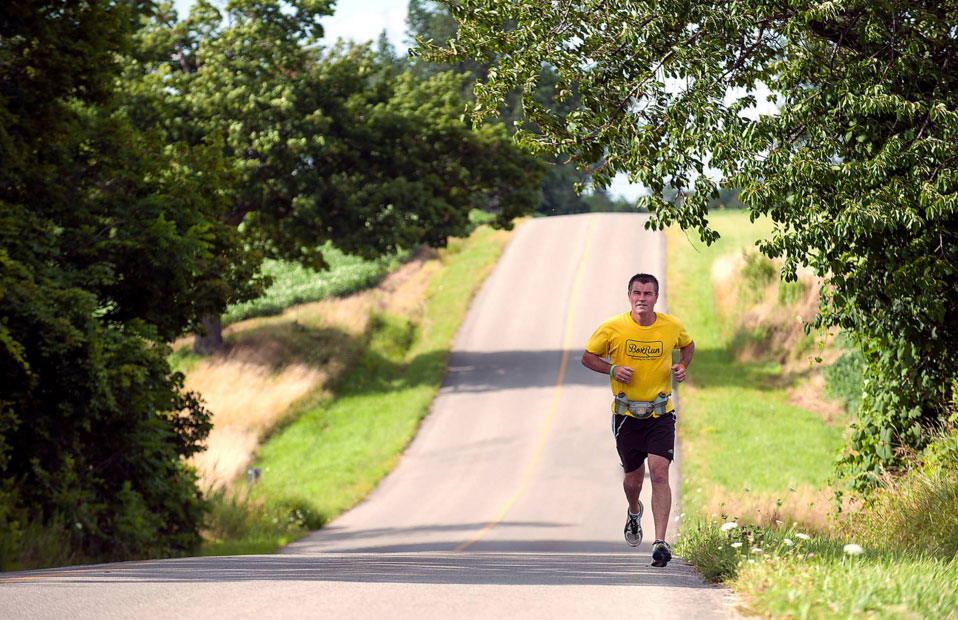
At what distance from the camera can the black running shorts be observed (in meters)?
8.14

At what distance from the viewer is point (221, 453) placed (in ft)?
85.7

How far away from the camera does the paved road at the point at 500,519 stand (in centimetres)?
626

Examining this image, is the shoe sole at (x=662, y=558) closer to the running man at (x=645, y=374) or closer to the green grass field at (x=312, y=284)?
the running man at (x=645, y=374)

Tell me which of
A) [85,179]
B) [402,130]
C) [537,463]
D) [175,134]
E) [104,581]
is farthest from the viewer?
[402,130]

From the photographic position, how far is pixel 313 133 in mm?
32062

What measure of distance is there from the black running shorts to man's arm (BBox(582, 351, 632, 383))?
413 mm

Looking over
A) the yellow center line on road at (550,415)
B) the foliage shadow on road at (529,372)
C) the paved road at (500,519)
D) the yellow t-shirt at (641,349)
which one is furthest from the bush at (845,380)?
the yellow t-shirt at (641,349)

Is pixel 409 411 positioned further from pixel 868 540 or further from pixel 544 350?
pixel 868 540

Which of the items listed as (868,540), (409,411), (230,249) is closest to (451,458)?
(409,411)

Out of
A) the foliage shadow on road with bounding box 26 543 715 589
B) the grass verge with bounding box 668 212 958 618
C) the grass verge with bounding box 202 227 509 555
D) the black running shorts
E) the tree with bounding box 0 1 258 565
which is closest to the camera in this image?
the grass verge with bounding box 668 212 958 618

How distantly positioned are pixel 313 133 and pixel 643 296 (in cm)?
2545

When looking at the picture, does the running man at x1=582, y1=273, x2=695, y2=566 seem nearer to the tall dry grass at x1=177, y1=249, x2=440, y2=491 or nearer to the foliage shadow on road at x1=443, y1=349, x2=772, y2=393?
the tall dry grass at x1=177, y1=249, x2=440, y2=491

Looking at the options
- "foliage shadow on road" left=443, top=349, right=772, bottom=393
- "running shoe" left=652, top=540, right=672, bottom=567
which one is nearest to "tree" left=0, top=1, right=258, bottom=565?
"running shoe" left=652, top=540, right=672, bottom=567

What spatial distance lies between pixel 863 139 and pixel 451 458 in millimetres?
17934
